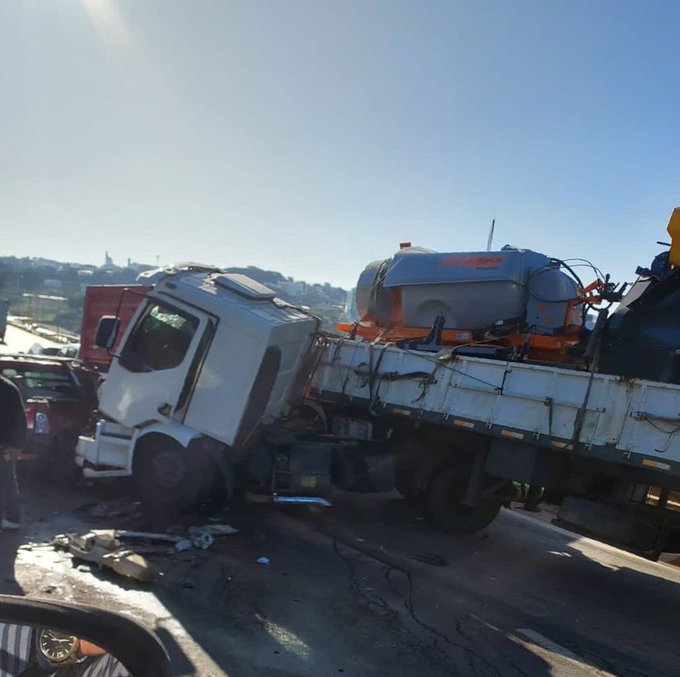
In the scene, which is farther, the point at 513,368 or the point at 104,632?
the point at 513,368

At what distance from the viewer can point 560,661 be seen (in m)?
4.49

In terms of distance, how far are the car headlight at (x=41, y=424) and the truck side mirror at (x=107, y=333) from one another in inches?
44.7

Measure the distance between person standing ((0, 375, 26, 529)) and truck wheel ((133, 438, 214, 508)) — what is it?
1275 millimetres

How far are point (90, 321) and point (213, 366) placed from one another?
529 centimetres

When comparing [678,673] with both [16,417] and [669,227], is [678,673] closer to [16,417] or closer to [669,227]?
[669,227]

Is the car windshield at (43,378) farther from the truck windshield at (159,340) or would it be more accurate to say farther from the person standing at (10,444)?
the person standing at (10,444)

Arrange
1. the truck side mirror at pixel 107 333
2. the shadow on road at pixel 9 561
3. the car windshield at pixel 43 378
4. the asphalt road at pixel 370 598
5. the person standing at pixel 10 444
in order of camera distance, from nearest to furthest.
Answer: the asphalt road at pixel 370 598 < the shadow on road at pixel 9 561 < the person standing at pixel 10 444 < the truck side mirror at pixel 107 333 < the car windshield at pixel 43 378

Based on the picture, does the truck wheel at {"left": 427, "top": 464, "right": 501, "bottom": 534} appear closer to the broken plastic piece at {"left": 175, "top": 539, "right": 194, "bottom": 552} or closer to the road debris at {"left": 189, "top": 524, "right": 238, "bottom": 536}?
the road debris at {"left": 189, "top": 524, "right": 238, "bottom": 536}

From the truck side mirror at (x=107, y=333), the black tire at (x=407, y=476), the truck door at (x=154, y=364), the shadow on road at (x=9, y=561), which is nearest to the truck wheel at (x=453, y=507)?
the black tire at (x=407, y=476)

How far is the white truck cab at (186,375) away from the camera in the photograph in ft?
21.7

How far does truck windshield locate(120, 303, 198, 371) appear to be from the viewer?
6.79 m

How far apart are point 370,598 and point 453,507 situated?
2.41 m

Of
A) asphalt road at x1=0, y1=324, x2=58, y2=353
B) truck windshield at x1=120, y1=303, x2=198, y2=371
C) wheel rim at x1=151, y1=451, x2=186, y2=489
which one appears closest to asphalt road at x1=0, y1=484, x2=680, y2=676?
wheel rim at x1=151, y1=451, x2=186, y2=489

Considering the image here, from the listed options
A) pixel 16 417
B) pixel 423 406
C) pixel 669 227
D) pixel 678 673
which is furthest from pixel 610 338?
pixel 16 417
